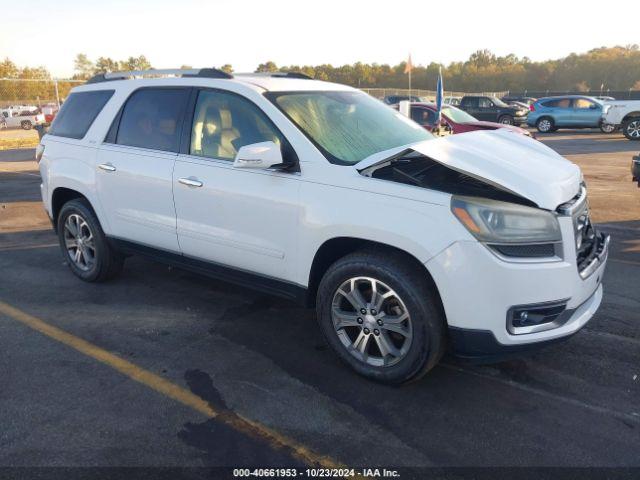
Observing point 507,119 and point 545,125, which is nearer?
point 545,125

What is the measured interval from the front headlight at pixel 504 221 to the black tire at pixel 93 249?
343cm

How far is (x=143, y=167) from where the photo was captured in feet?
13.9

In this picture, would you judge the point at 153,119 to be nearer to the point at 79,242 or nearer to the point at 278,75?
the point at 278,75

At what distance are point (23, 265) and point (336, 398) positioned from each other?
170 inches

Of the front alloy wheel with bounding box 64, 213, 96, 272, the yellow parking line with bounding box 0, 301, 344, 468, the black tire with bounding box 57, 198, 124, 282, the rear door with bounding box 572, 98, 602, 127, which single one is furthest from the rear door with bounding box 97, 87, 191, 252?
the rear door with bounding box 572, 98, 602, 127

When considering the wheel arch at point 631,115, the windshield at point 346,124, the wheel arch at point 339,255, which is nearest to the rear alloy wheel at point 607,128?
the wheel arch at point 631,115

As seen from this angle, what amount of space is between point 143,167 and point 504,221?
2829mm

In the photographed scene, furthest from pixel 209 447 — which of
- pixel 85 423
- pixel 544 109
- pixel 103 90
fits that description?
pixel 544 109

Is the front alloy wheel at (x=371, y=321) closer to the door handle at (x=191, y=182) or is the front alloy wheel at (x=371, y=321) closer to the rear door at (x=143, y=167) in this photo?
the door handle at (x=191, y=182)

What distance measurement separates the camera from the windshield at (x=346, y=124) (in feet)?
11.6

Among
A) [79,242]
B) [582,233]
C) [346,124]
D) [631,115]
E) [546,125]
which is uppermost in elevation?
[346,124]

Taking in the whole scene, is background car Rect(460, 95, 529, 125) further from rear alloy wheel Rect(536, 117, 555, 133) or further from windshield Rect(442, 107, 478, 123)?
windshield Rect(442, 107, 478, 123)

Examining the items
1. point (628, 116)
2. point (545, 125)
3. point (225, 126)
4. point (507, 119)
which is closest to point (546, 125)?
point (545, 125)

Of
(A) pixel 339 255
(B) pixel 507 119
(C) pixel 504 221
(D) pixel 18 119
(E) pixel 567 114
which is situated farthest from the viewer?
(D) pixel 18 119
